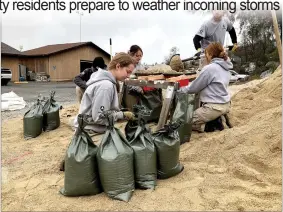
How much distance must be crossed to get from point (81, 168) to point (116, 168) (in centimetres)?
26

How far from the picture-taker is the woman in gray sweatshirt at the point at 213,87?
391 cm

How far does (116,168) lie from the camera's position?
7.79ft

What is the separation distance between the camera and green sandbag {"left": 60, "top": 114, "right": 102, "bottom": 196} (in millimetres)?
2410

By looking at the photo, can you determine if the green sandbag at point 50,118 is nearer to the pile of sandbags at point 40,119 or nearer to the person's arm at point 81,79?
the pile of sandbags at point 40,119

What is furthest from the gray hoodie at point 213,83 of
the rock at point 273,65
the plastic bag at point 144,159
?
the rock at point 273,65

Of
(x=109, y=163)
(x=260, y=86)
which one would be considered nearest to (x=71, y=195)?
(x=109, y=163)

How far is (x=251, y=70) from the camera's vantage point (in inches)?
628

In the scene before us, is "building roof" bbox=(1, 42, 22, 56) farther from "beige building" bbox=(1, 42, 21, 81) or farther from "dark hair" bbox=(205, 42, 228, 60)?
"dark hair" bbox=(205, 42, 228, 60)

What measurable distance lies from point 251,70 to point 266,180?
1418cm

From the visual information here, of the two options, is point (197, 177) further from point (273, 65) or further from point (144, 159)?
point (273, 65)

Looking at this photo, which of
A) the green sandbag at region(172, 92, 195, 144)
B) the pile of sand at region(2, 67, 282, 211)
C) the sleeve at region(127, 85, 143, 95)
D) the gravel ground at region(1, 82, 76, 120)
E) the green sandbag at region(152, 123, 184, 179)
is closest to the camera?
the pile of sand at region(2, 67, 282, 211)

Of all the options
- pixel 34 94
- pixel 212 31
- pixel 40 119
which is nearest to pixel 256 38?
pixel 34 94

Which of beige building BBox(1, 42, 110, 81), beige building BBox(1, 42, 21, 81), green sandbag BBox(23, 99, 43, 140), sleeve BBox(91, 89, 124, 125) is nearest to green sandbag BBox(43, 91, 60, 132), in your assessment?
green sandbag BBox(23, 99, 43, 140)

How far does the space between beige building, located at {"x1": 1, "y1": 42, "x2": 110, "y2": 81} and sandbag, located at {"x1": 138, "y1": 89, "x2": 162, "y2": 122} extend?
22.0m
